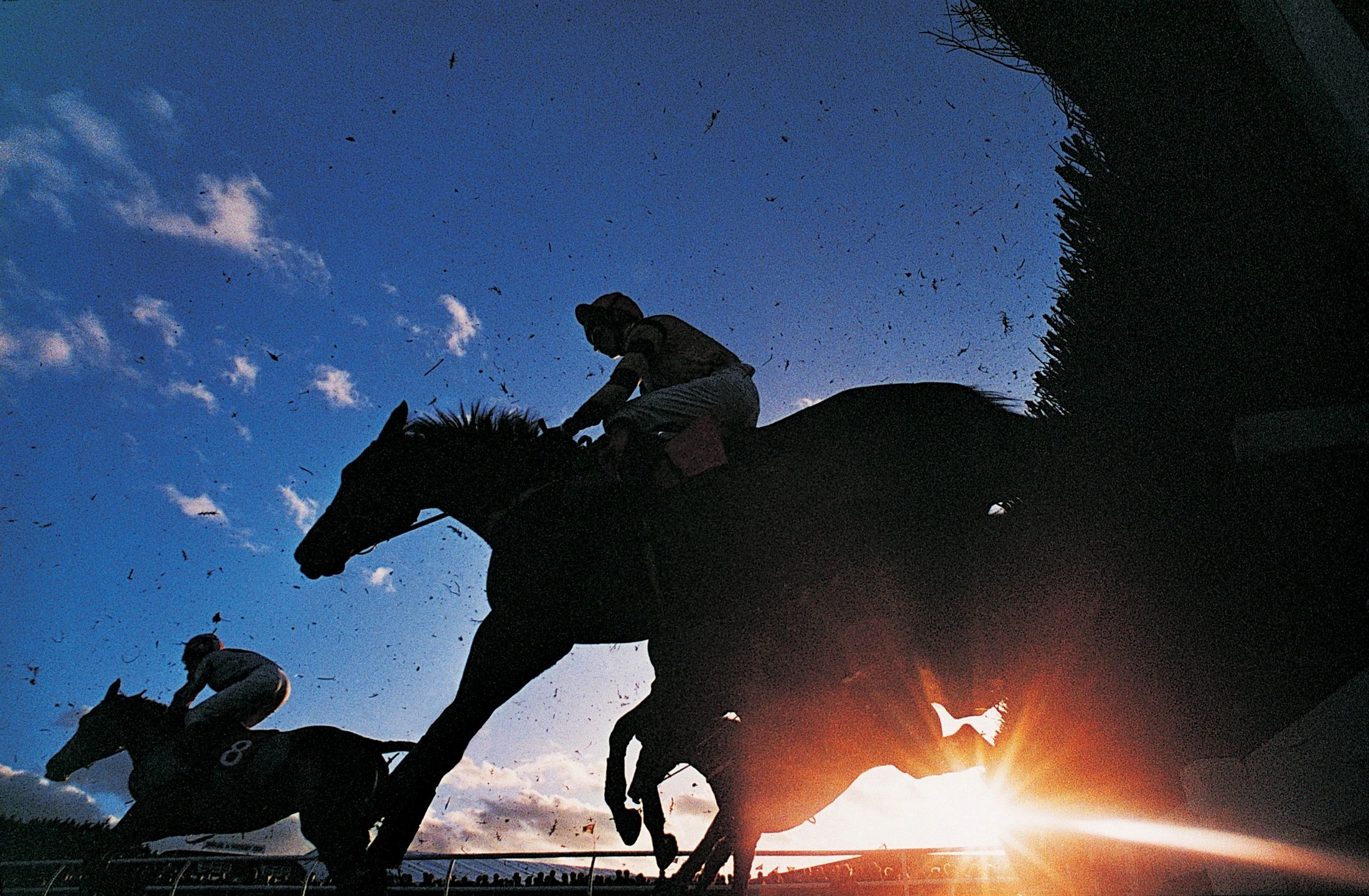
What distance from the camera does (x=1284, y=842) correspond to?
276 centimetres

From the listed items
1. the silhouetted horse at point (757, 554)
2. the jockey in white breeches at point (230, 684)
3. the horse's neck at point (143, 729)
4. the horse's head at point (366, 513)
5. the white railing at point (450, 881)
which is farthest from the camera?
the white railing at point (450, 881)

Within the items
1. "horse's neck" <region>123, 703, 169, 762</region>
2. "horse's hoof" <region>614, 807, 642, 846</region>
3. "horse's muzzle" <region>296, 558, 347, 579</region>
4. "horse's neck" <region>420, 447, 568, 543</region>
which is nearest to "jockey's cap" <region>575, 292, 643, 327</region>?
"horse's neck" <region>420, 447, 568, 543</region>

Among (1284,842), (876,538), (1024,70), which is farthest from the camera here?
(1024,70)

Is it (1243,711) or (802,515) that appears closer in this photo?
(1243,711)

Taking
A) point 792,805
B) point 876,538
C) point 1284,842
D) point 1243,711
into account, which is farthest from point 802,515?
point 792,805

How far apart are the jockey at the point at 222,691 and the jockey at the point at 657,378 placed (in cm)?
392

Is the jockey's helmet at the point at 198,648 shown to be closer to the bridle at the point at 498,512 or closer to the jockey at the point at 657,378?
the bridle at the point at 498,512

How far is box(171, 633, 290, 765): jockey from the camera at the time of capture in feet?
19.1

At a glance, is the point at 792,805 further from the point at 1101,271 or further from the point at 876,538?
the point at 1101,271

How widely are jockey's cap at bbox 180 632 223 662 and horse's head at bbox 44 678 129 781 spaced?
1389mm

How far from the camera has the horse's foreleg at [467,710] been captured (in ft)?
11.4

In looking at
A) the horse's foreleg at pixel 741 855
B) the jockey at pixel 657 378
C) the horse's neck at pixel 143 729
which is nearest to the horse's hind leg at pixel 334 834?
the horse's foreleg at pixel 741 855

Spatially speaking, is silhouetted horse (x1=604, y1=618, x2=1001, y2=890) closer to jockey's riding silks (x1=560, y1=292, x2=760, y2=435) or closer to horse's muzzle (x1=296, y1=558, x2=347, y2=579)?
jockey's riding silks (x1=560, y1=292, x2=760, y2=435)

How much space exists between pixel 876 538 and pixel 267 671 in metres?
5.83
